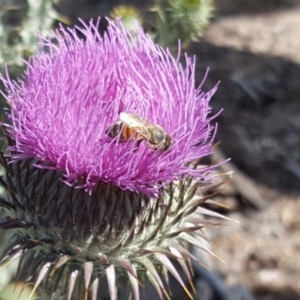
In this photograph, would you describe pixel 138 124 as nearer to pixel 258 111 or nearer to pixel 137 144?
pixel 137 144

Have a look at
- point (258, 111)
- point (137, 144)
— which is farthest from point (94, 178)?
point (258, 111)

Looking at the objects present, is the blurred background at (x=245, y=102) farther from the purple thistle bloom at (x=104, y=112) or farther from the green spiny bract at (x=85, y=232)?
the purple thistle bloom at (x=104, y=112)

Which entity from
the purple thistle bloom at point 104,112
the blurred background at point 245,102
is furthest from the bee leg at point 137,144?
the blurred background at point 245,102

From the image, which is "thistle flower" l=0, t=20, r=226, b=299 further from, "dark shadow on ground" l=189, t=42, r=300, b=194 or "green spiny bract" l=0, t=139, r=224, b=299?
"dark shadow on ground" l=189, t=42, r=300, b=194

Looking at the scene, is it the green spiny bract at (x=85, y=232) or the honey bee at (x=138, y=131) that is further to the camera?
the green spiny bract at (x=85, y=232)

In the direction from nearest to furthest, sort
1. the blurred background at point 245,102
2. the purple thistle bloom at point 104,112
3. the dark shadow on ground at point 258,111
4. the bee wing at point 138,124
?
the bee wing at point 138,124
the purple thistle bloom at point 104,112
the blurred background at point 245,102
the dark shadow on ground at point 258,111

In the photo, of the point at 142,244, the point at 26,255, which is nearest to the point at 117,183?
the point at 142,244
